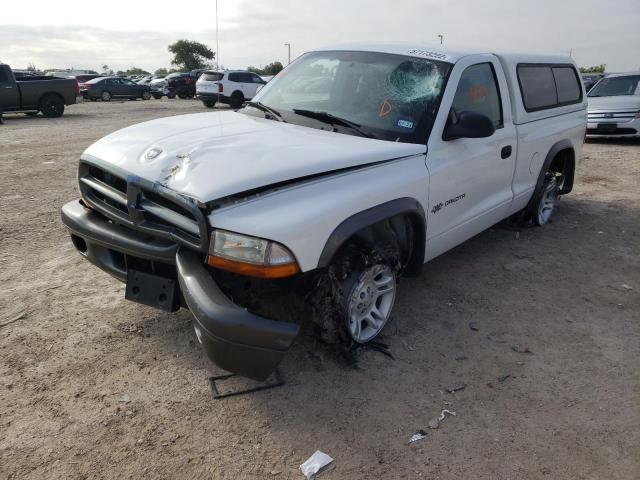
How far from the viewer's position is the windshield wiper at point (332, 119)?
11.2 ft

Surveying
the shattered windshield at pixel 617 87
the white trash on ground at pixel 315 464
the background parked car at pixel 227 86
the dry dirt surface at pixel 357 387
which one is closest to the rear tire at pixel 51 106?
the background parked car at pixel 227 86

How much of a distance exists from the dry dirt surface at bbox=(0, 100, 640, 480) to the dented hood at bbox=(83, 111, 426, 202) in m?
1.14

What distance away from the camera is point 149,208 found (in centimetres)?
269

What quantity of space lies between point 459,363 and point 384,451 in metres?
0.94

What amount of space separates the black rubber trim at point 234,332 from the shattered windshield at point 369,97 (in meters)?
1.56

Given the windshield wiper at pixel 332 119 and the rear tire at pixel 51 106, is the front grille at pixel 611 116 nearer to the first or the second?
the windshield wiper at pixel 332 119

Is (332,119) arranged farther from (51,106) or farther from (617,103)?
(51,106)

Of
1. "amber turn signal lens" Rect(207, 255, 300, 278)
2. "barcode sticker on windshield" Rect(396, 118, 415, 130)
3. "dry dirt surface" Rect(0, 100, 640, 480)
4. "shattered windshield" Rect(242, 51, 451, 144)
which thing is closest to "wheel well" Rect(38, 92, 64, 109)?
"dry dirt surface" Rect(0, 100, 640, 480)

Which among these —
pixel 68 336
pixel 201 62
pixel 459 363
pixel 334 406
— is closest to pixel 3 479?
pixel 68 336

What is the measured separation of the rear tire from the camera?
54.9 ft

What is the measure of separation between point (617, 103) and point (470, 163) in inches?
375

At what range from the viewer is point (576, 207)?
6.73 metres

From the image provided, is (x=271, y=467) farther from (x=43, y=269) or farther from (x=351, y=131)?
(x=43, y=269)

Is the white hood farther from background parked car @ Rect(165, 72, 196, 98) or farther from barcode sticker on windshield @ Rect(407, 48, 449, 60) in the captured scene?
background parked car @ Rect(165, 72, 196, 98)
